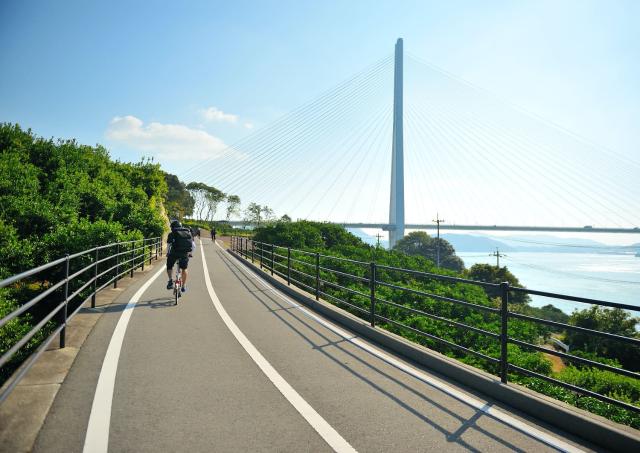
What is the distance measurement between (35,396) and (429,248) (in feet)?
352

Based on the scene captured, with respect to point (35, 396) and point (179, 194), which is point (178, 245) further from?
point (179, 194)

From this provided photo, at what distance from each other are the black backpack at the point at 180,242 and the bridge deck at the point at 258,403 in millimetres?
3251

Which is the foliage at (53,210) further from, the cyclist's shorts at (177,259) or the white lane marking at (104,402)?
the cyclist's shorts at (177,259)

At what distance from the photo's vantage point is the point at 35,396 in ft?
12.0

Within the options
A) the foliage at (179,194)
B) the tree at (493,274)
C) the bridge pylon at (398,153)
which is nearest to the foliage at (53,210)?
the bridge pylon at (398,153)

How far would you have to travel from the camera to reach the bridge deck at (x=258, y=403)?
3115 millimetres

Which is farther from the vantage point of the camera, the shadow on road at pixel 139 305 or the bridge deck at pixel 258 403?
the shadow on road at pixel 139 305

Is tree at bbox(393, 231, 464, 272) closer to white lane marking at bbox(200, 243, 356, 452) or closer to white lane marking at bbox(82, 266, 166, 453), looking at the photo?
white lane marking at bbox(200, 243, 356, 452)

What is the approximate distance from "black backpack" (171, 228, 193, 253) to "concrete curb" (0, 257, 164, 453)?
10.8 feet

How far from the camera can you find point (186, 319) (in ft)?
25.2

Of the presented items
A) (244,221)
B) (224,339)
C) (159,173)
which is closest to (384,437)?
(224,339)

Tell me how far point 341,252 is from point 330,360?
86.4 ft

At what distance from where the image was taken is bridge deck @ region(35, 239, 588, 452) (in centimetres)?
312

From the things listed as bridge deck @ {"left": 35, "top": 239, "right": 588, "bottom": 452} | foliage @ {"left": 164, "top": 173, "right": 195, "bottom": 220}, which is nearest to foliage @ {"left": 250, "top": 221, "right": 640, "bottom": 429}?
bridge deck @ {"left": 35, "top": 239, "right": 588, "bottom": 452}
